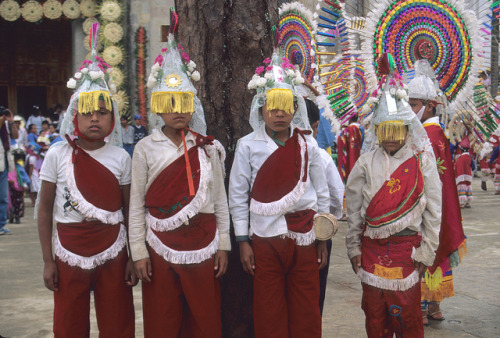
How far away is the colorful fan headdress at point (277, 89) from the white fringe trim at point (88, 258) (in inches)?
42.5

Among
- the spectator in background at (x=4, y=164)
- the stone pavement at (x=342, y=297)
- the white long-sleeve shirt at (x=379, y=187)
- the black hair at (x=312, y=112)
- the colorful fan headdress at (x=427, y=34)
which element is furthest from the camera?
the spectator in background at (x=4, y=164)

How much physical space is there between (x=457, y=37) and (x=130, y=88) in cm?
1400

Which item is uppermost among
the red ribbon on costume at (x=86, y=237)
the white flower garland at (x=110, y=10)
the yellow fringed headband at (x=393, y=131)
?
the white flower garland at (x=110, y=10)

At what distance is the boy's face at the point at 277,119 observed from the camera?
11.6 ft

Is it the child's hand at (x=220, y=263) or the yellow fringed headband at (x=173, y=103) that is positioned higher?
the yellow fringed headband at (x=173, y=103)

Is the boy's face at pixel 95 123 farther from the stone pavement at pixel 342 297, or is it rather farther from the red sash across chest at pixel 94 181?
the stone pavement at pixel 342 297

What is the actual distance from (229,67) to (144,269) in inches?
58.2

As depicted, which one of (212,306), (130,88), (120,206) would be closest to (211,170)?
(120,206)

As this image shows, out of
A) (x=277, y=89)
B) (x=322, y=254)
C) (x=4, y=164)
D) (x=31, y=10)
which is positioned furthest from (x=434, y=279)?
(x=31, y=10)

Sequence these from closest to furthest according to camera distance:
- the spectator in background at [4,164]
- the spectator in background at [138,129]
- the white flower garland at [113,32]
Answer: the spectator in background at [4,164] < the spectator in background at [138,129] < the white flower garland at [113,32]

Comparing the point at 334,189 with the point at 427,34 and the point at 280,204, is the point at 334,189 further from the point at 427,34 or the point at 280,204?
the point at 427,34

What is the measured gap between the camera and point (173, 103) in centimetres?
346

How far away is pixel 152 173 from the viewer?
11.3ft

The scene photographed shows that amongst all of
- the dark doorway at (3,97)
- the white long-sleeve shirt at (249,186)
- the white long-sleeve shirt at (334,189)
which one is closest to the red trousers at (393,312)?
the white long-sleeve shirt at (334,189)
